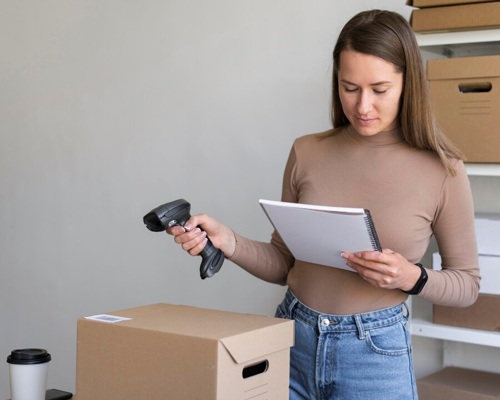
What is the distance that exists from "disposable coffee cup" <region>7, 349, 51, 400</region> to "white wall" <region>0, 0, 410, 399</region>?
41.0 inches

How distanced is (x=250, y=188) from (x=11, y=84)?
122cm

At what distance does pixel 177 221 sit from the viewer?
138 cm

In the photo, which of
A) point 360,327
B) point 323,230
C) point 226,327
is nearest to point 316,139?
point 323,230

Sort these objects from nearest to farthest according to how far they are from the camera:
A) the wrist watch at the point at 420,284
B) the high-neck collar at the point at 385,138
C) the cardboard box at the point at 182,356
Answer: the cardboard box at the point at 182,356 → the wrist watch at the point at 420,284 → the high-neck collar at the point at 385,138

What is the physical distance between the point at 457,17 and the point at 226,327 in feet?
3.08

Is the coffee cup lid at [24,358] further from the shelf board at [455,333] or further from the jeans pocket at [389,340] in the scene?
the shelf board at [455,333]

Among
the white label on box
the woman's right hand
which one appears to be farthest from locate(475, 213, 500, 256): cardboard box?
the white label on box

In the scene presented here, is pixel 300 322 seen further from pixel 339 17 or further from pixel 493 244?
pixel 339 17

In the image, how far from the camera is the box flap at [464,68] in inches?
67.9

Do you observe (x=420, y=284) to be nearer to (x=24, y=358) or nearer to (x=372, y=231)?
(x=372, y=231)

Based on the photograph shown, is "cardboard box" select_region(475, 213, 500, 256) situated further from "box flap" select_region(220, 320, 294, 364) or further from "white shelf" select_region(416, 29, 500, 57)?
"box flap" select_region(220, 320, 294, 364)

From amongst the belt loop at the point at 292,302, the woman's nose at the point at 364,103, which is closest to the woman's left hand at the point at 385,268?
the belt loop at the point at 292,302

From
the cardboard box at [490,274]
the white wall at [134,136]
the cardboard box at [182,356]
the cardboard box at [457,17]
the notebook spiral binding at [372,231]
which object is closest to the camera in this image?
the cardboard box at [182,356]

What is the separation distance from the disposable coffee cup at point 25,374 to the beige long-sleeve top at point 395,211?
0.52 metres
